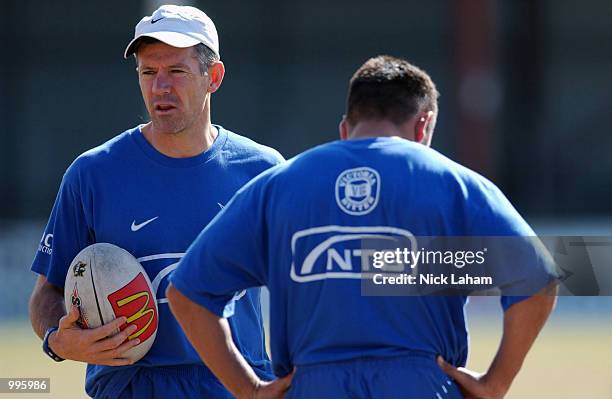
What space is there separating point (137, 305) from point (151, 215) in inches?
15.4

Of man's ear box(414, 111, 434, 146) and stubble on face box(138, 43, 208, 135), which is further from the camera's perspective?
stubble on face box(138, 43, 208, 135)

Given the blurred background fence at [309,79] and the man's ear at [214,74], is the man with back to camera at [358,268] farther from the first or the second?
the blurred background fence at [309,79]

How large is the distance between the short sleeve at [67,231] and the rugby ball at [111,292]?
215 mm

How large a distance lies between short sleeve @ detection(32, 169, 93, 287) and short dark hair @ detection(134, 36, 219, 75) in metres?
0.56

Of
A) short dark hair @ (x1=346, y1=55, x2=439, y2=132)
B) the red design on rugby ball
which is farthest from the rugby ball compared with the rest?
short dark hair @ (x1=346, y1=55, x2=439, y2=132)

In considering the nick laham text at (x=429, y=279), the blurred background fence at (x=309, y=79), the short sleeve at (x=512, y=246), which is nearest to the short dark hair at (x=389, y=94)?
the short sleeve at (x=512, y=246)

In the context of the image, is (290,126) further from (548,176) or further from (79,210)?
(79,210)

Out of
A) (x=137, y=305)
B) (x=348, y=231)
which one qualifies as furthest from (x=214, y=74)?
(x=348, y=231)

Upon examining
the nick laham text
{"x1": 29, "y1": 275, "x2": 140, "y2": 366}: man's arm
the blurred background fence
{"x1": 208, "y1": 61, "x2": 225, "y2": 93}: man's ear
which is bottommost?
the blurred background fence

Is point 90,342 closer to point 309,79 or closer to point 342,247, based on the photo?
point 342,247

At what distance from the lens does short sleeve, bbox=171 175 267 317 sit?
3.44 m

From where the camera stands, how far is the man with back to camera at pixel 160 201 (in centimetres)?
426

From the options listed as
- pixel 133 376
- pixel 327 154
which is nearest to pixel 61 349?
pixel 133 376

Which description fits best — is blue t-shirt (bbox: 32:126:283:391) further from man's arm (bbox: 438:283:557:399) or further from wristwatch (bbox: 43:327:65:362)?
man's arm (bbox: 438:283:557:399)
